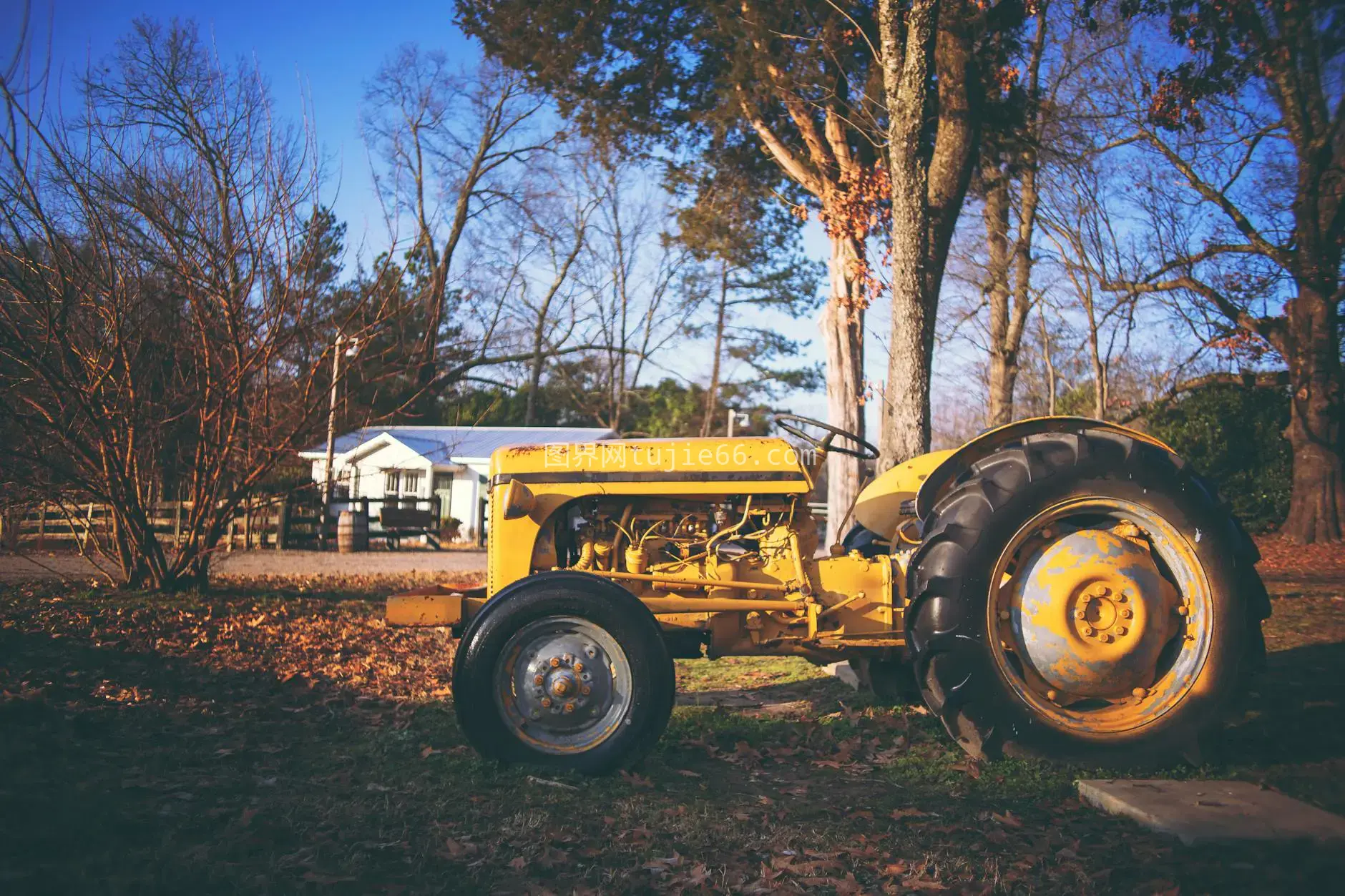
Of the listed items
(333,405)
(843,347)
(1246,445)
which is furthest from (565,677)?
(1246,445)

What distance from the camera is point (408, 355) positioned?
404 inches

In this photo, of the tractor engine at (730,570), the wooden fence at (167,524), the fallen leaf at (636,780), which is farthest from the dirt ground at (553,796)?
the wooden fence at (167,524)

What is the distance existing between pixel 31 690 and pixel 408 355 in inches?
223

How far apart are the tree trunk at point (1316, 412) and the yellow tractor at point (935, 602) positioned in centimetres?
1209

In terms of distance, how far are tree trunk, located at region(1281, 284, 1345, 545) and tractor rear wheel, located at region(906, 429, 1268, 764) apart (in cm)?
1215

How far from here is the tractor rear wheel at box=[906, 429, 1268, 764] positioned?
4180mm

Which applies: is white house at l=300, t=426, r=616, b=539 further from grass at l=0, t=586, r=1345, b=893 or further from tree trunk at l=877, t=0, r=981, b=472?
grass at l=0, t=586, r=1345, b=893

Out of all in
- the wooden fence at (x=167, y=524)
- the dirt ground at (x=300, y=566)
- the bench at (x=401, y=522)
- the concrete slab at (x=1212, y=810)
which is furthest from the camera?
the bench at (x=401, y=522)

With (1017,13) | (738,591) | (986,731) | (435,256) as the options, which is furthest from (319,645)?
(435,256)

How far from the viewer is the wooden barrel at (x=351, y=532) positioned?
64.4 feet

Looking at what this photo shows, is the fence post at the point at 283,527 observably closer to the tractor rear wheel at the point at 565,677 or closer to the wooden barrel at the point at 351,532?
the wooden barrel at the point at 351,532

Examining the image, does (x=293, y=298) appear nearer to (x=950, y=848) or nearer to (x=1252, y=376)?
(x=950, y=848)

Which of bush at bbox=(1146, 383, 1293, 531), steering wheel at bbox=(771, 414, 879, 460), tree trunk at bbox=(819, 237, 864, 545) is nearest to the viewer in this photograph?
steering wheel at bbox=(771, 414, 879, 460)

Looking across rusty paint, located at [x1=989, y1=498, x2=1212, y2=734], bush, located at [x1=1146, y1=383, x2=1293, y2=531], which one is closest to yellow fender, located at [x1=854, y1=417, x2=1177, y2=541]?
rusty paint, located at [x1=989, y1=498, x2=1212, y2=734]
